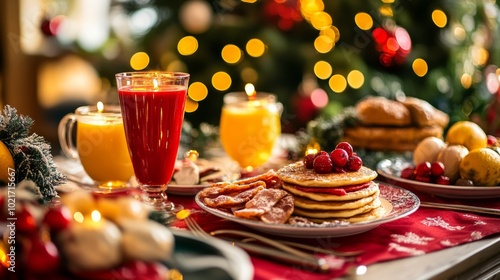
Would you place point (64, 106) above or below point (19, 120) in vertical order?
below

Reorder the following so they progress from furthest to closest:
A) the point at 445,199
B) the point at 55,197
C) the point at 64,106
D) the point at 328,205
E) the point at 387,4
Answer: the point at 64,106, the point at 387,4, the point at 445,199, the point at 55,197, the point at 328,205

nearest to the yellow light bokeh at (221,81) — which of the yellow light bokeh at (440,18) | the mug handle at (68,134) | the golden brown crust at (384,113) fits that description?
the yellow light bokeh at (440,18)

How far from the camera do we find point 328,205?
1.19m

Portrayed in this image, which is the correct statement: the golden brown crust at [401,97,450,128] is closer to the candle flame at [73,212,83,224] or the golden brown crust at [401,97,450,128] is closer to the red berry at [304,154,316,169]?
the red berry at [304,154,316,169]

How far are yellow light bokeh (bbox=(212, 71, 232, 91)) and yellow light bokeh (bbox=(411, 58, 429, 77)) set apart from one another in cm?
109

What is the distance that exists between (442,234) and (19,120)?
2.87 ft

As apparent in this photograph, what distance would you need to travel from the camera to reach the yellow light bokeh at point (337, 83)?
3.66 meters

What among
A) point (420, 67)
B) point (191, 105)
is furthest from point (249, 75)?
point (420, 67)

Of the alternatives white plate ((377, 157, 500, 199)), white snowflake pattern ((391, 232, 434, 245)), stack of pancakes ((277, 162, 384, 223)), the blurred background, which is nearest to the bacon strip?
stack of pancakes ((277, 162, 384, 223))

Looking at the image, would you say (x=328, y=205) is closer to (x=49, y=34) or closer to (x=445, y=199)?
(x=445, y=199)

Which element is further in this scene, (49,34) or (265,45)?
(49,34)

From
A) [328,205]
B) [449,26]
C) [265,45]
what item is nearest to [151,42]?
[265,45]

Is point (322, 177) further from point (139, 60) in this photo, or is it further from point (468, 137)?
point (139, 60)

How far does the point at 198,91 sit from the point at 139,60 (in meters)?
0.50
